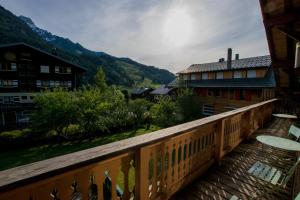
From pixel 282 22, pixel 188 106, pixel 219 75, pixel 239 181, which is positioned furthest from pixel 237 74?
pixel 239 181

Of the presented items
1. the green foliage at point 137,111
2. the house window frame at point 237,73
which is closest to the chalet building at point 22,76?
the green foliage at point 137,111

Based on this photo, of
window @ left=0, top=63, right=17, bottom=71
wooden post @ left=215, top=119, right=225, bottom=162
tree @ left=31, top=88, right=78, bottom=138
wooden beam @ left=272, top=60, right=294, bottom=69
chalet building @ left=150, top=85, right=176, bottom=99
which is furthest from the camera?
chalet building @ left=150, top=85, right=176, bottom=99

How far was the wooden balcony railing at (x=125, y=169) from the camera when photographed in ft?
3.34

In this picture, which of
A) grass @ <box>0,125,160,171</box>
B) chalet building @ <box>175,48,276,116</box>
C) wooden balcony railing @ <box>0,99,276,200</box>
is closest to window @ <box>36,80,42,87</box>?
grass @ <box>0,125,160,171</box>

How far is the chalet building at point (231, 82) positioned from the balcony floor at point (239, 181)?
15144 mm

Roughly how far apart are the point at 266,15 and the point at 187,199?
399 centimetres

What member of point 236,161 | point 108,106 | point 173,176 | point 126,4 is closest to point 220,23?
point 126,4

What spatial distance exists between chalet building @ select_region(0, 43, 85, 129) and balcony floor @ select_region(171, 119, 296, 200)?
67.4ft

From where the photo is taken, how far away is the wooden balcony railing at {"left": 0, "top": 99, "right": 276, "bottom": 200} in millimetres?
1020

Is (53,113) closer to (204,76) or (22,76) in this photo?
(22,76)

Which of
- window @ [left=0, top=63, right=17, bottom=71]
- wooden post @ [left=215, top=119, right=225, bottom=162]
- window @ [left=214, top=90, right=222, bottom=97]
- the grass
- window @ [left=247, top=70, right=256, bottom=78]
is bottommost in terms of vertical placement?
A: the grass

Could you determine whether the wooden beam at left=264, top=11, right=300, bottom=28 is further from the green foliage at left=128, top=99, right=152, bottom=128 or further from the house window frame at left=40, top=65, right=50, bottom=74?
the house window frame at left=40, top=65, right=50, bottom=74

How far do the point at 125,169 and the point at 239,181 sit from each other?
245 cm

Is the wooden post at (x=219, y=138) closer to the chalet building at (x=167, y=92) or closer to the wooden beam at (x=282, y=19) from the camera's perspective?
the wooden beam at (x=282, y=19)
